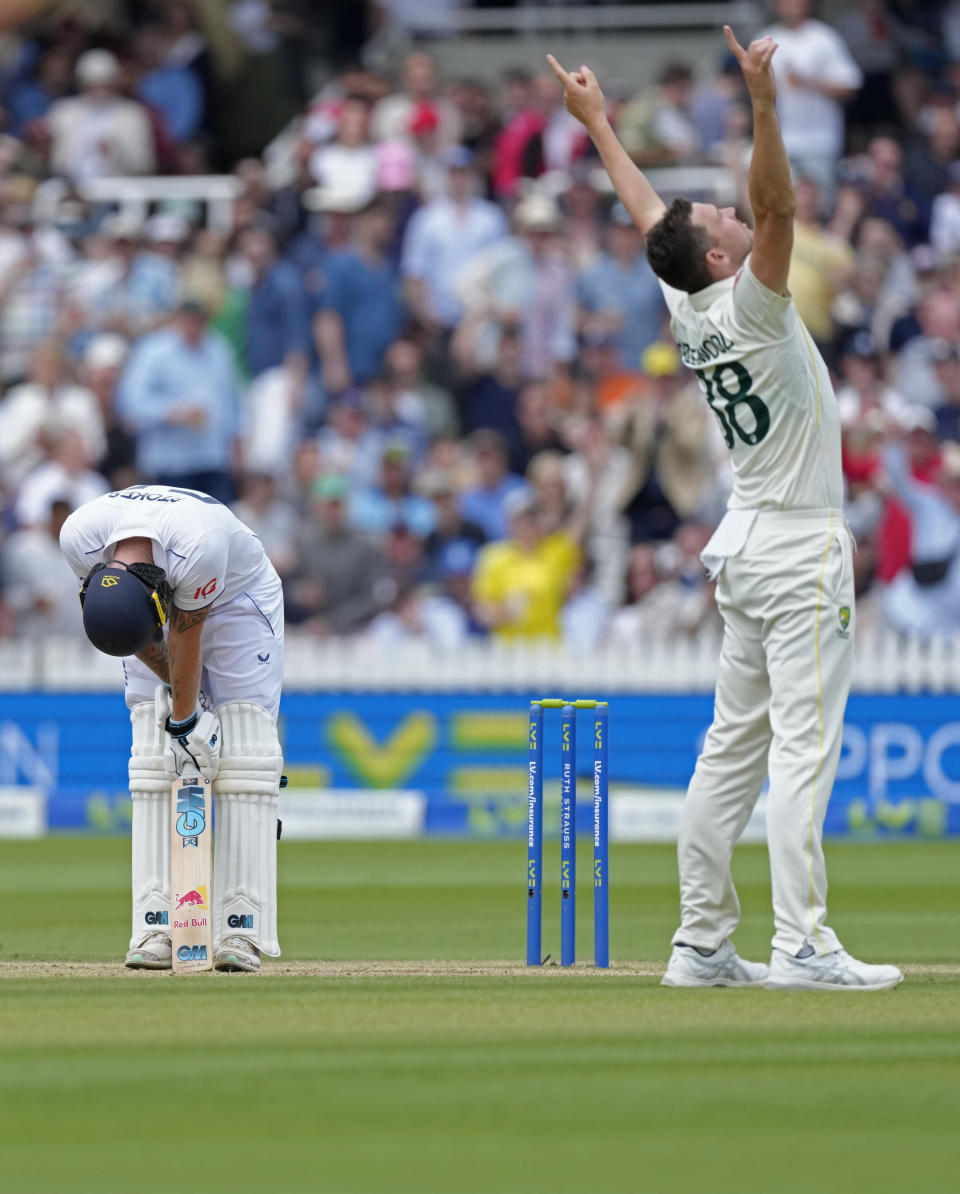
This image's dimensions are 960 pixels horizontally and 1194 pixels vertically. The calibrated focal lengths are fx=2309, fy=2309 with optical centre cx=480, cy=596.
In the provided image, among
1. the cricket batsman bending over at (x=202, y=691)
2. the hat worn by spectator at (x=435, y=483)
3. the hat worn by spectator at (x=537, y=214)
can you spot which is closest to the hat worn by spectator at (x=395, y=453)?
the hat worn by spectator at (x=435, y=483)

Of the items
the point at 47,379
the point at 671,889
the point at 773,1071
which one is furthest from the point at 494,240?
the point at 773,1071

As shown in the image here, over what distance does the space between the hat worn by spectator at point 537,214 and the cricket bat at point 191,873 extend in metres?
10.9

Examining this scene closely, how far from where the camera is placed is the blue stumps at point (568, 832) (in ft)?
23.7

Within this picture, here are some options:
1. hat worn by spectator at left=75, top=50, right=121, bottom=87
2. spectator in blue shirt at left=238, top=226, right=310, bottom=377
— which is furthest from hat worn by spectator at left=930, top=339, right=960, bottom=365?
hat worn by spectator at left=75, top=50, right=121, bottom=87

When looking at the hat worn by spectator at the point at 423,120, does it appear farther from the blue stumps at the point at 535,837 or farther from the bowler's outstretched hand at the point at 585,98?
the blue stumps at the point at 535,837

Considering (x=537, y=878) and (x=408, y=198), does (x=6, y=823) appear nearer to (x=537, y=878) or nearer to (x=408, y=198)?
(x=408, y=198)

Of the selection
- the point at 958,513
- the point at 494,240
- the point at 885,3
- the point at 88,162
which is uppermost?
the point at 885,3

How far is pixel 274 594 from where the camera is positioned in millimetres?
7586

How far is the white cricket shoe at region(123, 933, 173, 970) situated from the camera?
7336 mm

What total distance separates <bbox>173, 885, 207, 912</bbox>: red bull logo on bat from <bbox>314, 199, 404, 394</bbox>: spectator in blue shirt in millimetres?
11036

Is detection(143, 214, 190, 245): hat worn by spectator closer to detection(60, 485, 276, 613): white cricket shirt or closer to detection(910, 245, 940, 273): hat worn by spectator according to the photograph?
detection(910, 245, 940, 273): hat worn by spectator

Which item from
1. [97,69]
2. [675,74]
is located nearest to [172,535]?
[675,74]

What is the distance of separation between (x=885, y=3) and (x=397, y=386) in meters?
6.34

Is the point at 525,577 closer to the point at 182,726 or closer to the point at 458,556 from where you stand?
the point at 458,556
